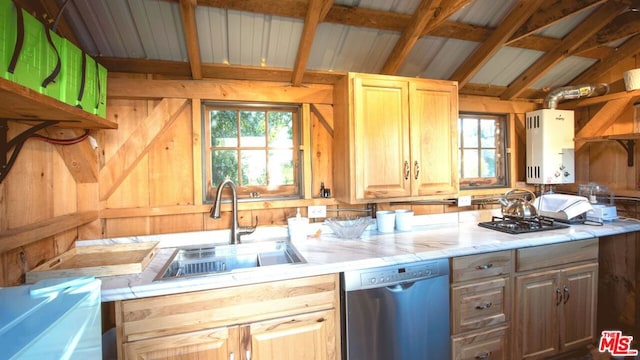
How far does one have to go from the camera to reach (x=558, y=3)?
1.71 metres

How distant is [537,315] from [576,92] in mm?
1859

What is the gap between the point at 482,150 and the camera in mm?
2572

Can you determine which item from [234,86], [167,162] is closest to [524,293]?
[234,86]

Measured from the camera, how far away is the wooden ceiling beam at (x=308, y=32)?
148 cm

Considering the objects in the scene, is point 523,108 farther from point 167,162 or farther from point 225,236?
point 167,162

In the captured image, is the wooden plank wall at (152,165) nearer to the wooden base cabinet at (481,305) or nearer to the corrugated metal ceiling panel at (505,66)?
the wooden base cabinet at (481,305)

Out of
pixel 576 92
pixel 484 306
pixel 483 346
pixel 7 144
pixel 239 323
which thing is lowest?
pixel 483 346

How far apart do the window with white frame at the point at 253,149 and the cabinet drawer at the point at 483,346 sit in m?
1.34

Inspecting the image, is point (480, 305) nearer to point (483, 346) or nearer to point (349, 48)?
point (483, 346)

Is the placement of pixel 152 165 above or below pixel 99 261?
above

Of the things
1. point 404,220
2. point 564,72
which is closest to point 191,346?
point 404,220

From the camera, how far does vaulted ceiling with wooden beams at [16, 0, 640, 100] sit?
59.9 inches

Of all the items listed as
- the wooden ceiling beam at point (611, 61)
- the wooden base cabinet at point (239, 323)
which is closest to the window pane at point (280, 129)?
the wooden base cabinet at point (239, 323)

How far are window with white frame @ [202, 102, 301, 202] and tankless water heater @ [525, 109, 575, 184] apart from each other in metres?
2.03
